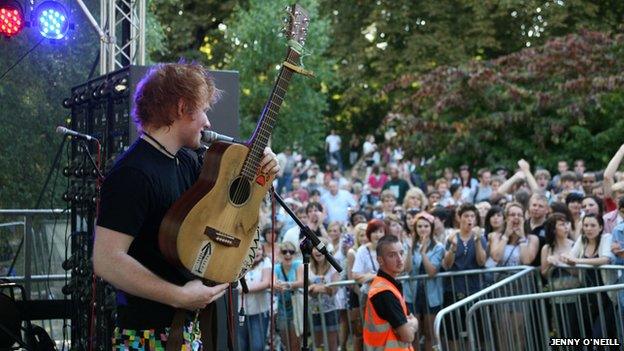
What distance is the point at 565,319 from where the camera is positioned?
29.0 ft

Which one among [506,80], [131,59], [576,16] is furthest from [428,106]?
[131,59]

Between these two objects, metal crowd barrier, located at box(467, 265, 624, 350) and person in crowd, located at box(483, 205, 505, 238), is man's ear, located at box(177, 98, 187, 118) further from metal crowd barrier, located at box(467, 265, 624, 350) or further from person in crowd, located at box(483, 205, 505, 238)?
person in crowd, located at box(483, 205, 505, 238)

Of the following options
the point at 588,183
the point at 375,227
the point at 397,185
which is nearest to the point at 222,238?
the point at 375,227

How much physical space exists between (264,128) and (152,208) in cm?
59

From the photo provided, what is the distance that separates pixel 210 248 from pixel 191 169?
1.36ft

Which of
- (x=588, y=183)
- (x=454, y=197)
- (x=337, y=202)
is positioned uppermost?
(x=337, y=202)

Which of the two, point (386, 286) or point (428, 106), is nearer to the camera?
point (386, 286)

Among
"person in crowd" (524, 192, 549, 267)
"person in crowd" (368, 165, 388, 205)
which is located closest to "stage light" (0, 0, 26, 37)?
"person in crowd" (524, 192, 549, 267)

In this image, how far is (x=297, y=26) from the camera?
15.8 ft

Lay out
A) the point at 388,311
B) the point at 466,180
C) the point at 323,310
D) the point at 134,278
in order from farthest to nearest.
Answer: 1. the point at 466,180
2. the point at 323,310
3. the point at 388,311
4. the point at 134,278

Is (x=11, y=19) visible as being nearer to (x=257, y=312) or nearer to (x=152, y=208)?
(x=257, y=312)

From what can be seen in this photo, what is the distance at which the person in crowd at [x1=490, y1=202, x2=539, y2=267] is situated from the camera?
10.2 metres

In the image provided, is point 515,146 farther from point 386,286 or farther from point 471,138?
point 386,286

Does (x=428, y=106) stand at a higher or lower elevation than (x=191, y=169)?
higher
